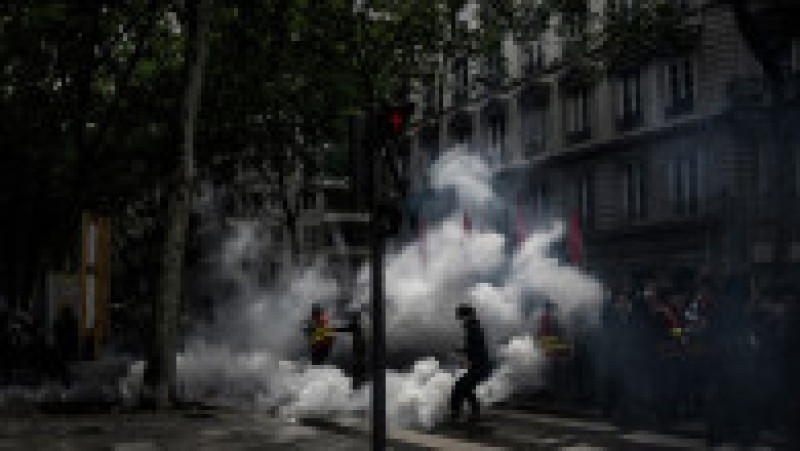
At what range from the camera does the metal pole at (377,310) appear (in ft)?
28.4

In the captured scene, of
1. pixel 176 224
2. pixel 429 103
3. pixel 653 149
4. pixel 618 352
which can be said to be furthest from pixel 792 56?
pixel 429 103

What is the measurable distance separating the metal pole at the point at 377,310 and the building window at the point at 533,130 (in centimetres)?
3241

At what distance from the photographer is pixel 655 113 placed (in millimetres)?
34219

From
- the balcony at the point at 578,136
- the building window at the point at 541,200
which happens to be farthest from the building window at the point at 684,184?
the building window at the point at 541,200

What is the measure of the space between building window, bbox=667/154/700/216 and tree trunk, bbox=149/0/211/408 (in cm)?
1858

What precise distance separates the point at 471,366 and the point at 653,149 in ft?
71.0

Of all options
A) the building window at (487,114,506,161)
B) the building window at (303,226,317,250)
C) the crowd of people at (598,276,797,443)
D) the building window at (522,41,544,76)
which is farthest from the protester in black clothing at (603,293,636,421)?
the building window at (303,226,317,250)

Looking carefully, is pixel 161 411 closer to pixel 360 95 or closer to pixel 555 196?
pixel 360 95

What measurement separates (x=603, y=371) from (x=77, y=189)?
1641 centimetres

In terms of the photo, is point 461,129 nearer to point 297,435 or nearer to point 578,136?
point 578,136

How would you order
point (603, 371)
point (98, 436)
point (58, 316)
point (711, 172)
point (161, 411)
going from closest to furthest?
1. point (98, 436)
2. point (603, 371)
3. point (161, 411)
4. point (58, 316)
5. point (711, 172)

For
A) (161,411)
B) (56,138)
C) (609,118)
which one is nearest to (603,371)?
(161,411)

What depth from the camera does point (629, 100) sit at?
35812 millimetres

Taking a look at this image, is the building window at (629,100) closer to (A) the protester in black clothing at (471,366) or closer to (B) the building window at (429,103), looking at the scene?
(B) the building window at (429,103)
